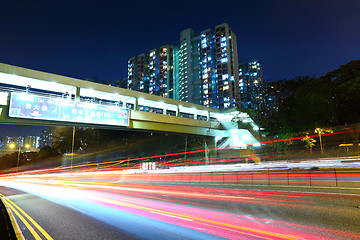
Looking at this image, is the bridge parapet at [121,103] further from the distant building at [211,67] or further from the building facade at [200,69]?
the distant building at [211,67]

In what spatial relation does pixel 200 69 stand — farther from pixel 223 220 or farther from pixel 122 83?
pixel 223 220

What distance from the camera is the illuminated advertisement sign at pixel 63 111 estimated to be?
19359mm

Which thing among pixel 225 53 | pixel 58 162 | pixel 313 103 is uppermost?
pixel 225 53

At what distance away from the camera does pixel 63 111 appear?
71.2ft

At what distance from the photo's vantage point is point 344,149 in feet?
106

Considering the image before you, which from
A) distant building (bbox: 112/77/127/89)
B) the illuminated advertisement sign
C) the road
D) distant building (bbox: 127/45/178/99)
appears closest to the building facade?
distant building (bbox: 127/45/178/99)

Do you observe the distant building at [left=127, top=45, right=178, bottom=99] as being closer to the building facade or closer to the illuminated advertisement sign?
the building facade

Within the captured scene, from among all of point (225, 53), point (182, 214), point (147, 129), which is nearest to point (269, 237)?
point (182, 214)

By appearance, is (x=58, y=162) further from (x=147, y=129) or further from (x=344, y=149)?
(x=344, y=149)

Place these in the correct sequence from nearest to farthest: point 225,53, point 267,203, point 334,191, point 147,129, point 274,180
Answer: point 267,203 → point 334,191 → point 274,180 → point 147,129 → point 225,53

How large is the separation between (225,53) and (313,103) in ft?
267

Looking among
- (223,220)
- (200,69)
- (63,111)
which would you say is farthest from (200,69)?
(223,220)

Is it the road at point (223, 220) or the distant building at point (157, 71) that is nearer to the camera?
the road at point (223, 220)

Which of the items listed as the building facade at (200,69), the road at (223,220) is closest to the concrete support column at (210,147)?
the road at (223,220)
